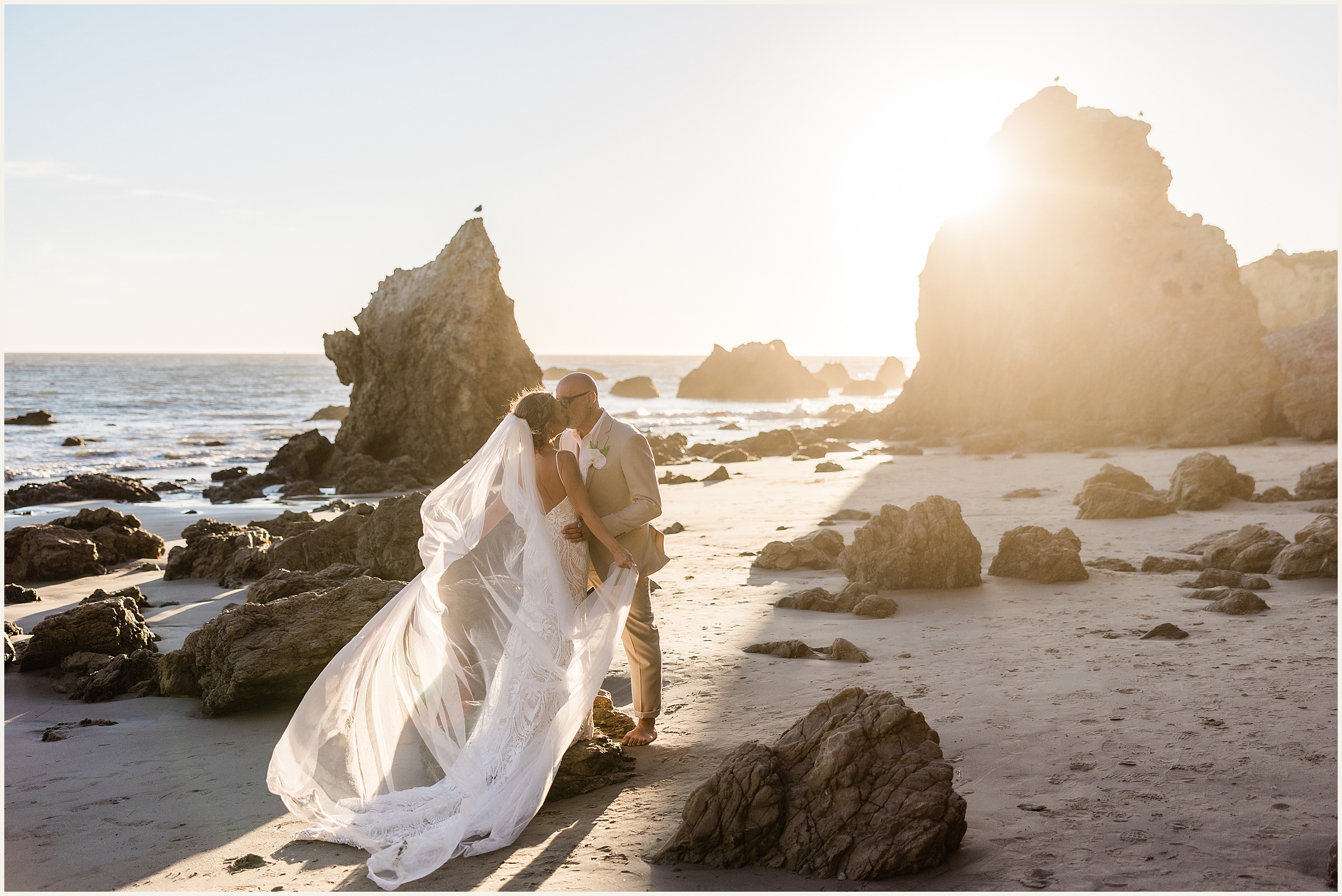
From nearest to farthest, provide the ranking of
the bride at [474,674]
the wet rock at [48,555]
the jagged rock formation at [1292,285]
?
the bride at [474,674]
the wet rock at [48,555]
the jagged rock formation at [1292,285]

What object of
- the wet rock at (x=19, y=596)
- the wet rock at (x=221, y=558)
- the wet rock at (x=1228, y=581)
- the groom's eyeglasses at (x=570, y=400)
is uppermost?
the groom's eyeglasses at (x=570, y=400)

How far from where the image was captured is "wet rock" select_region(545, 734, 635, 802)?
4320mm

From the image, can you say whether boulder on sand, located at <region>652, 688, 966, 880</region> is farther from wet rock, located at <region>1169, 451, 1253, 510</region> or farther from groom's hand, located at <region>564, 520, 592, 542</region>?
wet rock, located at <region>1169, 451, 1253, 510</region>

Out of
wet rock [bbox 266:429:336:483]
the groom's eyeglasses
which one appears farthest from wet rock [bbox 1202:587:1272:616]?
wet rock [bbox 266:429:336:483]

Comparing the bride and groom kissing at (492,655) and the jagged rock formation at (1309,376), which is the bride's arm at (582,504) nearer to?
the bride and groom kissing at (492,655)

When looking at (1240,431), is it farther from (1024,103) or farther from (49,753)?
(49,753)

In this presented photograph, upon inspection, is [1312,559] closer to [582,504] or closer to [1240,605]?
[1240,605]

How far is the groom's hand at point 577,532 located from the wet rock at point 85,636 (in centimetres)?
366

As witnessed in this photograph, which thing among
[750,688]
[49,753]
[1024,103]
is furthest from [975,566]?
[1024,103]

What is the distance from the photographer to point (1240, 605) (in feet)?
21.3

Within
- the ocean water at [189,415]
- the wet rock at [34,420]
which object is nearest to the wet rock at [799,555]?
the ocean water at [189,415]

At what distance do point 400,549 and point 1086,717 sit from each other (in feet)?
20.9

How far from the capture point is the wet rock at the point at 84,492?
53.7ft

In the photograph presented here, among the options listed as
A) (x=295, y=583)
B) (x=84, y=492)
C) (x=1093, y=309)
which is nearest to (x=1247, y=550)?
(x=295, y=583)
